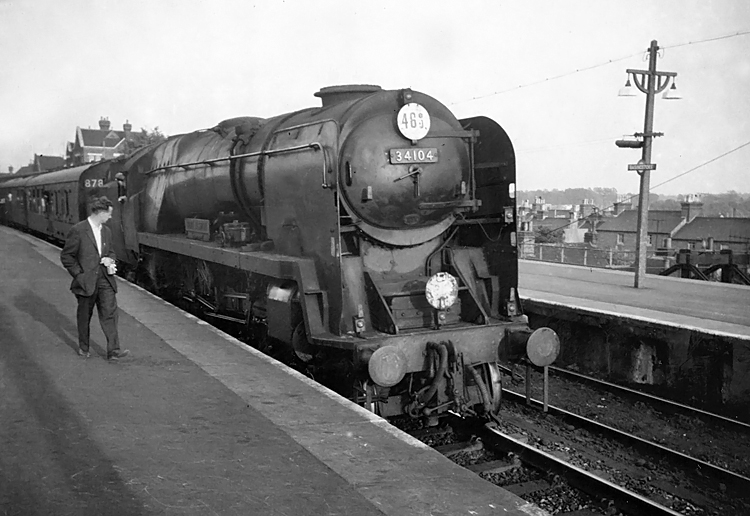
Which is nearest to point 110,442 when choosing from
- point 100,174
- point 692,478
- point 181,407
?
point 181,407

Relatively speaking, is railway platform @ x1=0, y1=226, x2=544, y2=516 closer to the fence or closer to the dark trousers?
the dark trousers

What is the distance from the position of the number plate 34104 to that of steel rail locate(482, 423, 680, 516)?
9.06 ft

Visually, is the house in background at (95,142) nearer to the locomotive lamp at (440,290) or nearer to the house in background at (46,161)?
the house in background at (46,161)

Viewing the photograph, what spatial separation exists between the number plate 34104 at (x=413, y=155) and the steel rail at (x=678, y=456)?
3.60 metres

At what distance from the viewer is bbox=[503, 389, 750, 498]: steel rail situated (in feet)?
19.6

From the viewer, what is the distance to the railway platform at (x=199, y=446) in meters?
3.43

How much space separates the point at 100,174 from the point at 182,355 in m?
11.9

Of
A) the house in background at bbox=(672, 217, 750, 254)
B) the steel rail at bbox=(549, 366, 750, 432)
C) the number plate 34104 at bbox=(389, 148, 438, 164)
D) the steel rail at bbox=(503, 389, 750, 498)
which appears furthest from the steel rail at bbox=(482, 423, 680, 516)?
the house in background at bbox=(672, 217, 750, 254)

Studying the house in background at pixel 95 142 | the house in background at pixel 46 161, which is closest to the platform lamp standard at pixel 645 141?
the house in background at pixel 95 142

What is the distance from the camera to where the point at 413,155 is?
6289 millimetres

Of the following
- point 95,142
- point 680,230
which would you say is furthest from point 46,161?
point 680,230

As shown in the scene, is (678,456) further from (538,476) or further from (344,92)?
(344,92)

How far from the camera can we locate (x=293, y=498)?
345cm

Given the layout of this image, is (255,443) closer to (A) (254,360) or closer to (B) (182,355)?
(A) (254,360)
